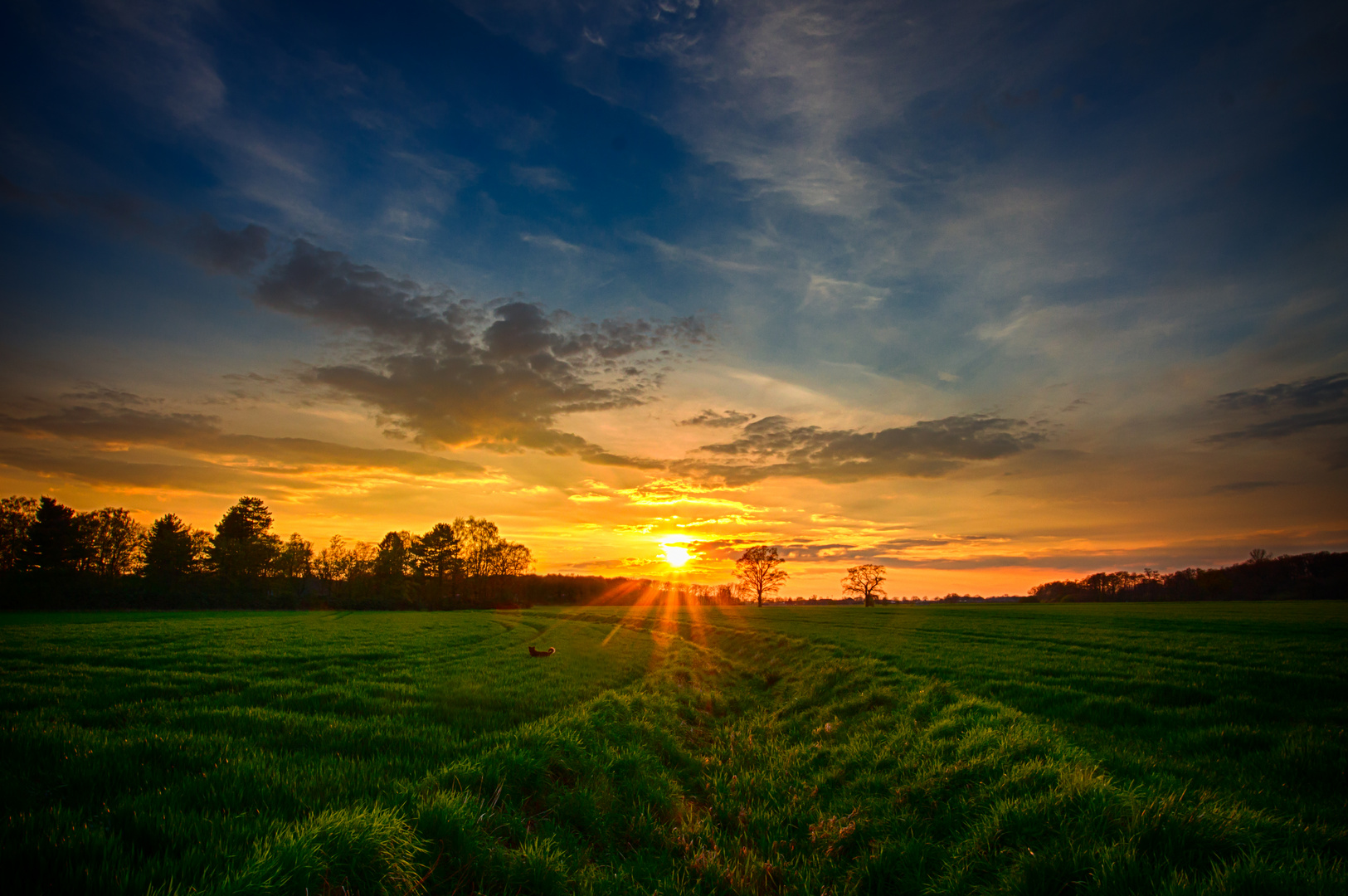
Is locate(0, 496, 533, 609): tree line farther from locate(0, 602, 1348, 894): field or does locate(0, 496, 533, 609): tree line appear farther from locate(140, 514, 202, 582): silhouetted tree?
locate(0, 602, 1348, 894): field

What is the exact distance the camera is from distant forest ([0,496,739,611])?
6303 centimetres

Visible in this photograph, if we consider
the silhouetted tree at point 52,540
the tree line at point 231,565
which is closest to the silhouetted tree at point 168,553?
the tree line at point 231,565

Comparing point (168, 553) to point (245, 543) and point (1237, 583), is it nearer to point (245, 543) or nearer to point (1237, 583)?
point (245, 543)

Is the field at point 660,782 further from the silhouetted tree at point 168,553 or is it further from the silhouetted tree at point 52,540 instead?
the silhouetted tree at point 168,553

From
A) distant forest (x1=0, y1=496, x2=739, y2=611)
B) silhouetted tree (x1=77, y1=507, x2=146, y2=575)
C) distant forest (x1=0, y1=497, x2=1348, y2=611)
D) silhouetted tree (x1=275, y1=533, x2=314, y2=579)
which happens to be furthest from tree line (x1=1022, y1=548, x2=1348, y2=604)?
silhouetted tree (x1=77, y1=507, x2=146, y2=575)

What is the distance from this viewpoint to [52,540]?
62656mm

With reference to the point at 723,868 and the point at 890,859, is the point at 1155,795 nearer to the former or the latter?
the point at 890,859

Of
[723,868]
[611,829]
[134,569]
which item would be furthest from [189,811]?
[134,569]

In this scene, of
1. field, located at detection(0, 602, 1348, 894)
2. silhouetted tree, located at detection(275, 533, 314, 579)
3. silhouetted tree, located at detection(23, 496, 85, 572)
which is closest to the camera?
field, located at detection(0, 602, 1348, 894)

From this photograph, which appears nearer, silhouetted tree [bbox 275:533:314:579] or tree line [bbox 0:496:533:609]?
tree line [bbox 0:496:533:609]

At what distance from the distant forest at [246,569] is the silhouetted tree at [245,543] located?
0.48 feet

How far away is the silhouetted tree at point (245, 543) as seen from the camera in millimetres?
81125

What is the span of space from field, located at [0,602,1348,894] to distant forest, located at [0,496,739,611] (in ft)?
245

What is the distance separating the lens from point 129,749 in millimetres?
6637
